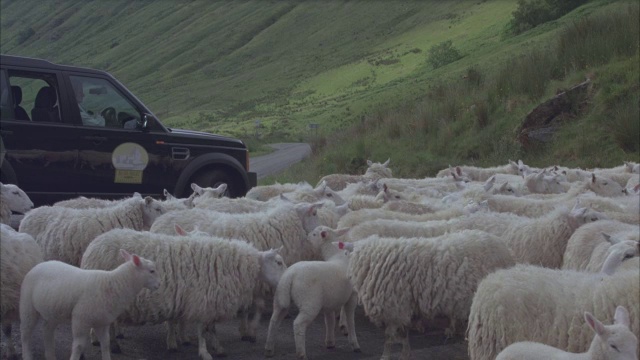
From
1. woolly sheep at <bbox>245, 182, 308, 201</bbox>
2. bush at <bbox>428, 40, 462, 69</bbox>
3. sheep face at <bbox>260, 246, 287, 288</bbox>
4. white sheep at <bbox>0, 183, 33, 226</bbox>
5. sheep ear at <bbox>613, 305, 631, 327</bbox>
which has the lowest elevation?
bush at <bbox>428, 40, 462, 69</bbox>

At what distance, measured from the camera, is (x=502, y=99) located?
23.3m

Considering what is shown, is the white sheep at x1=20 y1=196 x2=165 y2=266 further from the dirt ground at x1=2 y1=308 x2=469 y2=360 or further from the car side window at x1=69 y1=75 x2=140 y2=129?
the car side window at x1=69 y1=75 x2=140 y2=129

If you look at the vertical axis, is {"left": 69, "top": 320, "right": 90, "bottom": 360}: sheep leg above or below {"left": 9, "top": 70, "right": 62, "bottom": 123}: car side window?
below

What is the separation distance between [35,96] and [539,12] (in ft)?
102

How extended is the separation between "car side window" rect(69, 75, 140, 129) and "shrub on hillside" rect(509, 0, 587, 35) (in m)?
29.1

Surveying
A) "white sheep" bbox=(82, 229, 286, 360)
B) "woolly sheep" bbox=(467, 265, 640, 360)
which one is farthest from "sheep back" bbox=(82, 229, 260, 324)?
"woolly sheep" bbox=(467, 265, 640, 360)

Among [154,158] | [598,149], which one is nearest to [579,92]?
[598,149]

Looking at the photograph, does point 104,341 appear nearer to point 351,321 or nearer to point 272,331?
point 272,331

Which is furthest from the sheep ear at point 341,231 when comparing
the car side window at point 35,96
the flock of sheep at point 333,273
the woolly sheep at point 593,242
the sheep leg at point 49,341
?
the car side window at point 35,96

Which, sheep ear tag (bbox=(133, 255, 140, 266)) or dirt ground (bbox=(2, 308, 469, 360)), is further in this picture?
dirt ground (bbox=(2, 308, 469, 360))

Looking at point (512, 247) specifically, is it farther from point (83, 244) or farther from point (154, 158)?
point (154, 158)

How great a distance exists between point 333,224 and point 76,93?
447 centimetres

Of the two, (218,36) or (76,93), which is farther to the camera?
(218,36)

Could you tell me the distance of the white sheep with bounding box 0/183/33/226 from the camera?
10.4 meters
